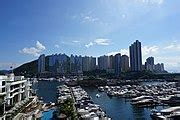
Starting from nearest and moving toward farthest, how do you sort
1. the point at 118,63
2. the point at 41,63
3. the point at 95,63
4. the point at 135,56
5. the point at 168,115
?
the point at 168,115
the point at 135,56
the point at 118,63
the point at 95,63
the point at 41,63

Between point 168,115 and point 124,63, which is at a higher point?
point 124,63

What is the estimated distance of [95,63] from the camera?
151 meters

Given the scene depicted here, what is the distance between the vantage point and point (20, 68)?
532 ft

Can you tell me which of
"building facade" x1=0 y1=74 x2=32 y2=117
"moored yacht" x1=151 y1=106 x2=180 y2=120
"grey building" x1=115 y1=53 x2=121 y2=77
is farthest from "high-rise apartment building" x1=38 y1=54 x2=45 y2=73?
"moored yacht" x1=151 y1=106 x2=180 y2=120

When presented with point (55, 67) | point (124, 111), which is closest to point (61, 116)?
point (124, 111)

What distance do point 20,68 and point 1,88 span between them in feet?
463

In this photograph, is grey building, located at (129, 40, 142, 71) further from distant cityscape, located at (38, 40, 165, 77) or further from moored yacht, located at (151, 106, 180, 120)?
moored yacht, located at (151, 106, 180, 120)

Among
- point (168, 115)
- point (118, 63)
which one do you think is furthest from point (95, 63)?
point (168, 115)

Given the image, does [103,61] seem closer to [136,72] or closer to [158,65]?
[136,72]

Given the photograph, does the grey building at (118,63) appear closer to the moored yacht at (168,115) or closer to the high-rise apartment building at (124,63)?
the high-rise apartment building at (124,63)

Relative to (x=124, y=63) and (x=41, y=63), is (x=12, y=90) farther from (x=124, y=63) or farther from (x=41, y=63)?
(x=41, y=63)

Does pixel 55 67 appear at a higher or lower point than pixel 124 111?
higher

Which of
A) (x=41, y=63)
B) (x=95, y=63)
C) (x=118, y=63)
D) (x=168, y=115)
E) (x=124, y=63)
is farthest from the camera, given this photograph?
(x=41, y=63)

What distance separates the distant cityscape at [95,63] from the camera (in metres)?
127
